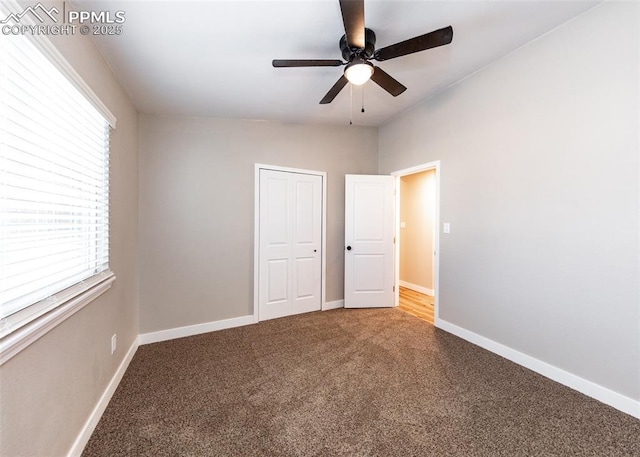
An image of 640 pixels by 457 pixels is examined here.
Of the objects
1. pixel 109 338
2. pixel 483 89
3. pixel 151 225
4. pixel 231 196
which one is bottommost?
pixel 109 338

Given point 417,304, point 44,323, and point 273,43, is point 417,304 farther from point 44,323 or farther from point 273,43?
point 44,323

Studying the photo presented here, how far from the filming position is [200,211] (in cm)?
333

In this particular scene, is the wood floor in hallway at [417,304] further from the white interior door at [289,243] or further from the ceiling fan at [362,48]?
the ceiling fan at [362,48]

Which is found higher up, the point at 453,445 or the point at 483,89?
the point at 483,89

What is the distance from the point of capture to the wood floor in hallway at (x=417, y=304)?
3.82 m

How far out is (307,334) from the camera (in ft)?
10.3

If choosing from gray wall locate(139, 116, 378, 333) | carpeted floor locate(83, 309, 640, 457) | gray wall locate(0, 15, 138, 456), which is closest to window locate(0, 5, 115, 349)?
gray wall locate(0, 15, 138, 456)

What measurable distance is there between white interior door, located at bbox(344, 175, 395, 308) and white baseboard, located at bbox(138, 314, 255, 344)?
1.50 metres

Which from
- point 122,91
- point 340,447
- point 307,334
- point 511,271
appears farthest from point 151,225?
point 511,271

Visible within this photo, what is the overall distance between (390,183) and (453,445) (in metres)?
3.13

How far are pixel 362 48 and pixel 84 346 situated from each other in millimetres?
2608

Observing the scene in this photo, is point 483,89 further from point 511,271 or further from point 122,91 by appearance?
point 122,91

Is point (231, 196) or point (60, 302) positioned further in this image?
point (231, 196)

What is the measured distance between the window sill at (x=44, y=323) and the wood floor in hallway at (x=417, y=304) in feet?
11.3
